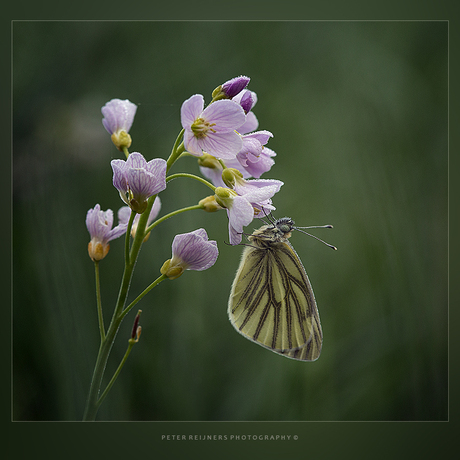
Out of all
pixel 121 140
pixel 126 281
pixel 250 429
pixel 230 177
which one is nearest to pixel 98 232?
pixel 126 281

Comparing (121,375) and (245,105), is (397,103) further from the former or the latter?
(121,375)

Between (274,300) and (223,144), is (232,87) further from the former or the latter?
(274,300)

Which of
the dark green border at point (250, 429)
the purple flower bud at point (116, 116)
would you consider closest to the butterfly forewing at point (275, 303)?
the dark green border at point (250, 429)

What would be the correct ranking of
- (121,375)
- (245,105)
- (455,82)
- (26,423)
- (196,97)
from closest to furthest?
(196,97)
(245,105)
(26,423)
(455,82)
(121,375)

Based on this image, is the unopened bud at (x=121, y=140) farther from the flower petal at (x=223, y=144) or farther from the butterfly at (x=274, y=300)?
the butterfly at (x=274, y=300)

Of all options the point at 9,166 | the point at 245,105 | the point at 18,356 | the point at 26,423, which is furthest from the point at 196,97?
the point at 26,423
